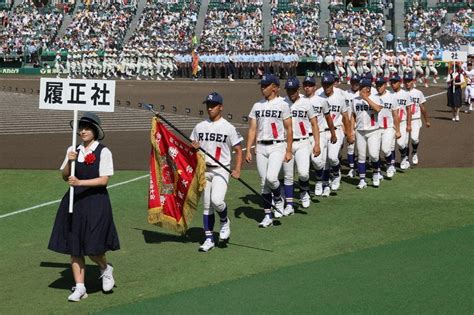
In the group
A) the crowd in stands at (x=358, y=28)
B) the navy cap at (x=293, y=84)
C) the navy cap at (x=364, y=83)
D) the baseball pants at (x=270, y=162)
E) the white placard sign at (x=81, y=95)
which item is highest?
the crowd in stands at (x=358, y=28)

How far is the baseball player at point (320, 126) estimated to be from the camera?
1521cm

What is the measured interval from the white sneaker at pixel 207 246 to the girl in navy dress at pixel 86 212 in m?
2.29

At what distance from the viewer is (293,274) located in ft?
34.3

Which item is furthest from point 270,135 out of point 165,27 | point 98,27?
point 98,27

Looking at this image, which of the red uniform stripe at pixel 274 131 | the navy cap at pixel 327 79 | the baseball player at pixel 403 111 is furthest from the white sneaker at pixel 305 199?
the baseball player at pixel 403 111

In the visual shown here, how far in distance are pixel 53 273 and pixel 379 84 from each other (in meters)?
8.54

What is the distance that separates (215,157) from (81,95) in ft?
8.01

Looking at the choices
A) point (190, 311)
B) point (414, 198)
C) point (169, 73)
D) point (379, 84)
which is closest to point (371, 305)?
point (190, 311)

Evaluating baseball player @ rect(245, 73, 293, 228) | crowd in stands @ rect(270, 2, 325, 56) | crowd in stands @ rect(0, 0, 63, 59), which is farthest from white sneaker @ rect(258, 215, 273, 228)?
crowd in stands @ rect(0, 0, 63, 59)

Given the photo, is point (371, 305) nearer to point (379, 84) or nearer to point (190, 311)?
point (190, 311)

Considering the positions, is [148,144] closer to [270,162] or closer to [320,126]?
[320,126]

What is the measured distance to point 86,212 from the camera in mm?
9562

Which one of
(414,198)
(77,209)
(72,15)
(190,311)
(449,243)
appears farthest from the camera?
(72,15)

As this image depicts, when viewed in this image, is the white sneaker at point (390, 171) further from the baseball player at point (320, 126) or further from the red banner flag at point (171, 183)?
the red banner flag at point (171, 183)
